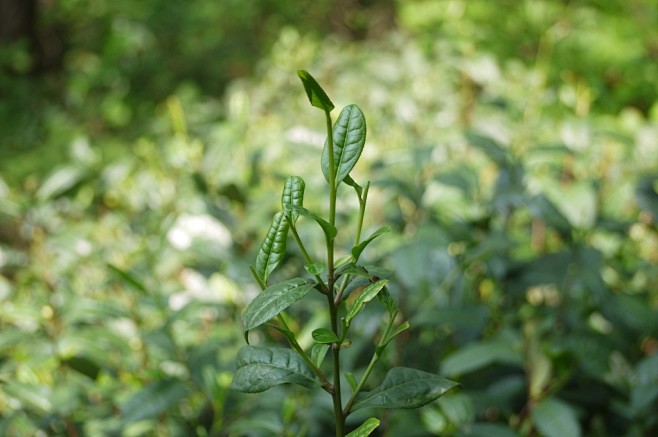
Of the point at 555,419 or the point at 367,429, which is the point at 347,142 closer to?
the point at 367,429

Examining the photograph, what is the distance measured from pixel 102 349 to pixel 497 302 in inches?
29.6

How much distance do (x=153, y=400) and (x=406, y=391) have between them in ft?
1.51

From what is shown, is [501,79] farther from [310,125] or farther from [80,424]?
[80,424]

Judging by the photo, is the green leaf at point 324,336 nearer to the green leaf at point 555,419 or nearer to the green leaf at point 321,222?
the green leaf at point 321,222

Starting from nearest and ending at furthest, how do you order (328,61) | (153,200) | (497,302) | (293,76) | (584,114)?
(497,302) < (584,114) < (153,200) < (293,76) < (328,61)

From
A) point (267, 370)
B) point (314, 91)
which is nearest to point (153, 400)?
point (267, 370)

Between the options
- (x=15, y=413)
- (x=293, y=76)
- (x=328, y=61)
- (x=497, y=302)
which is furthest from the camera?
(x=328, y=61)

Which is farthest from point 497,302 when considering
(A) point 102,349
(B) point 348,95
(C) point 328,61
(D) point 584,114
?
(C) point 328,61

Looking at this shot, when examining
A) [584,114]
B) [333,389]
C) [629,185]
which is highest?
[584,114]

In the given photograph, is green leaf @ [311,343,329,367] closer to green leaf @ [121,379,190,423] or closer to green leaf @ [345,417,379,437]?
green leaf @ [345,417,379,437]

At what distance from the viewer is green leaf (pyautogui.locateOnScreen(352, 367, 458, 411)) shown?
623mm

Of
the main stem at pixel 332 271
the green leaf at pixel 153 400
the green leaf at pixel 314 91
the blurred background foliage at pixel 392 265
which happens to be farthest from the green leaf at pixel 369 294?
the green leaf at pixel 153 400

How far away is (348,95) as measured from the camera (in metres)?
2.77

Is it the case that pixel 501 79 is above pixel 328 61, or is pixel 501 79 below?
below
